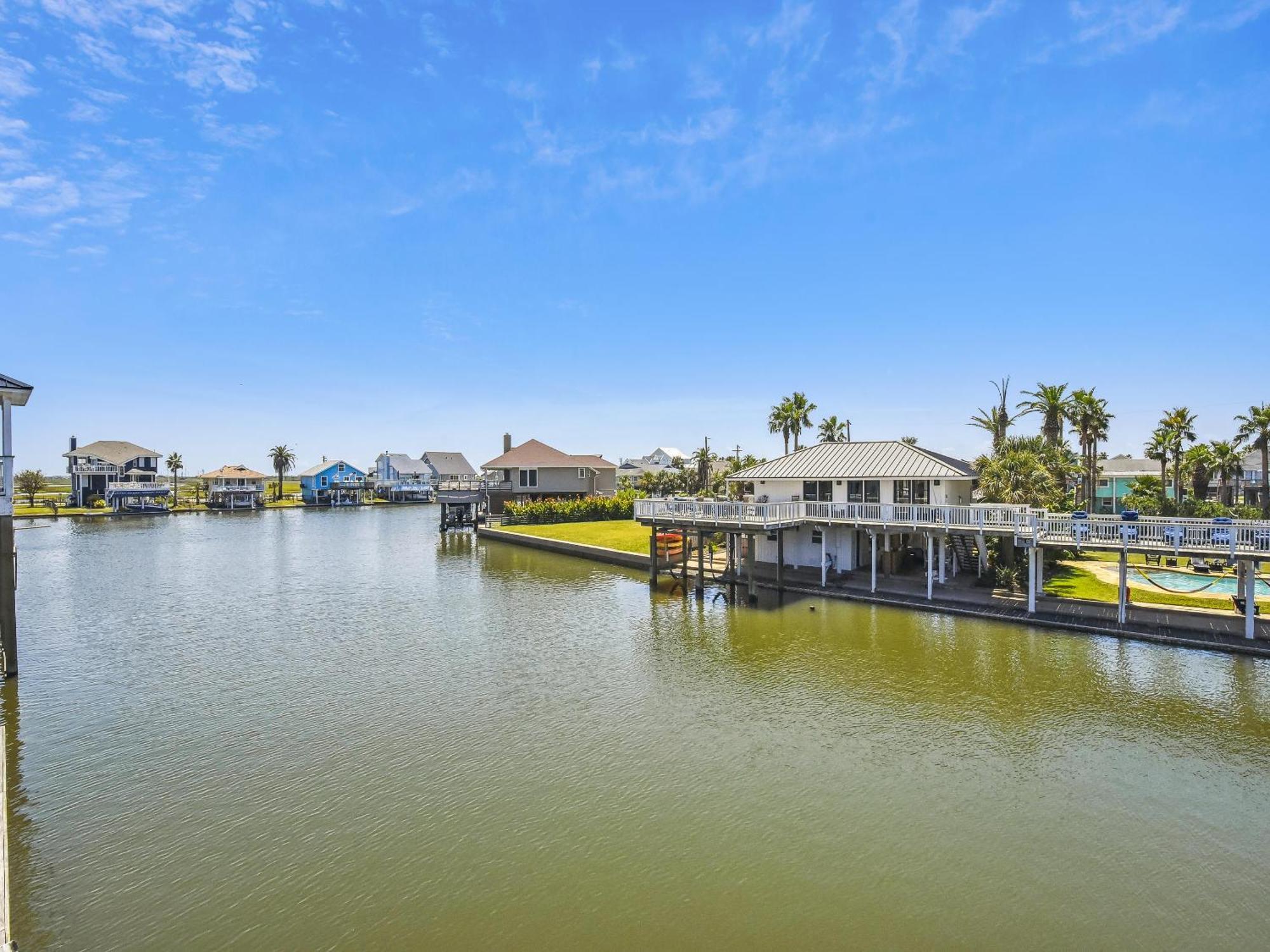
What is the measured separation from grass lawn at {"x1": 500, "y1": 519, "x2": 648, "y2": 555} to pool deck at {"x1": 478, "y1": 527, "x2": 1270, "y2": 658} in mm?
8296

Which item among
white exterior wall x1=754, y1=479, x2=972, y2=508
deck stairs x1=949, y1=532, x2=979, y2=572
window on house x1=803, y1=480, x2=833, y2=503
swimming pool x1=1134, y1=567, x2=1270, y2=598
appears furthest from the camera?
deck stairs x1=949, y1=532, x2=979, y2=572

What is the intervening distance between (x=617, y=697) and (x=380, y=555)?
32957mm

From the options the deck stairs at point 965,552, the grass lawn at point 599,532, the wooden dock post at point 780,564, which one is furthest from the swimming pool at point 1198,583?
the grass lawn at point 599,532

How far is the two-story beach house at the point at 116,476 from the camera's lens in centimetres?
7981

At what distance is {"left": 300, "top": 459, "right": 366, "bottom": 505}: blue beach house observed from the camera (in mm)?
97688

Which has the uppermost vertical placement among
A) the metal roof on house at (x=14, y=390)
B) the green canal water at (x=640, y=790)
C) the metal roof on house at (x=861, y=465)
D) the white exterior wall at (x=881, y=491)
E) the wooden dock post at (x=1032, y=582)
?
the metal roof on house at (x=14, y=390)

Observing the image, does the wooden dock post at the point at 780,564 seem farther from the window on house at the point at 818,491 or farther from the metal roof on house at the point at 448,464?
the metal roof on house at the point at 448,464

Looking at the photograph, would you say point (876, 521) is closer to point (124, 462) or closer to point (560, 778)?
point (560, 778)

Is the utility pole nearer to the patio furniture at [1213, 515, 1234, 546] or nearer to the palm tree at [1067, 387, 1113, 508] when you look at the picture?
the patio furniture at [1213, 515, 1234, 546]

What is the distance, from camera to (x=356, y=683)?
18031mm

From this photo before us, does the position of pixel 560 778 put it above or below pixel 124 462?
below

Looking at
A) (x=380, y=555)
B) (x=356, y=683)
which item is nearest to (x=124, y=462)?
(x=380, y=555)

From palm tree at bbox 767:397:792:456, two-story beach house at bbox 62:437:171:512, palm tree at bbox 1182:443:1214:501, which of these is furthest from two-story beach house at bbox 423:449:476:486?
palm tree at bbox 1182:443:1214:501

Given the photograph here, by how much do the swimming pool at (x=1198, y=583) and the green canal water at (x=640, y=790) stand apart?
8414 millimetres
